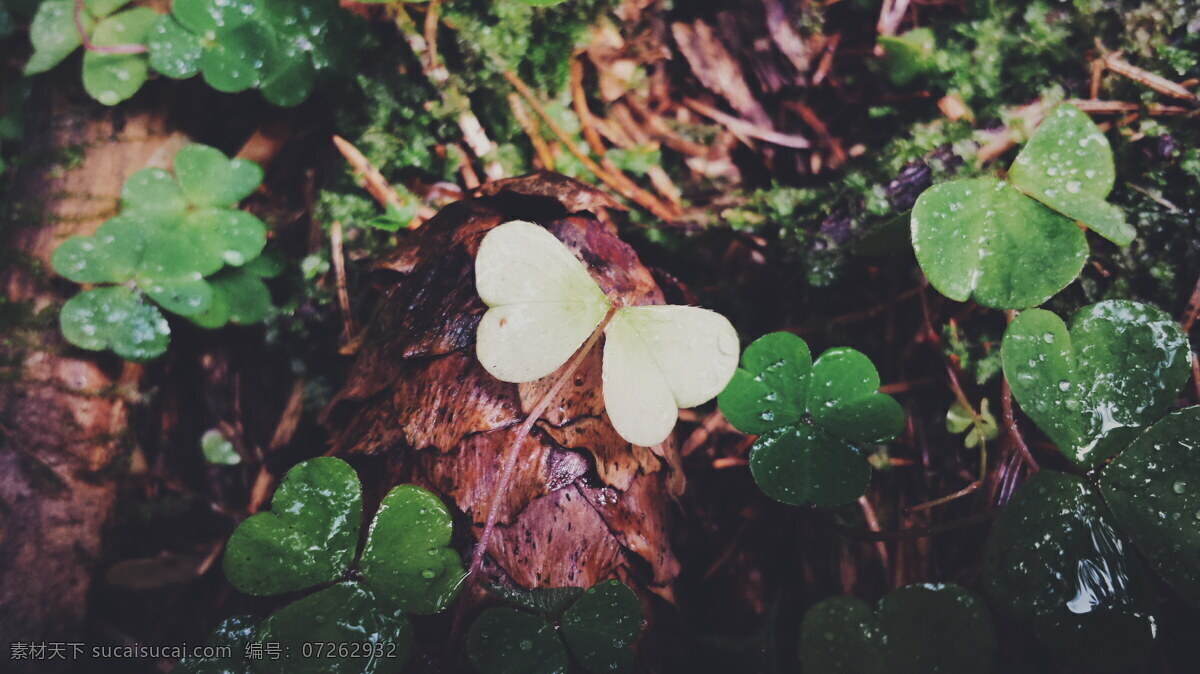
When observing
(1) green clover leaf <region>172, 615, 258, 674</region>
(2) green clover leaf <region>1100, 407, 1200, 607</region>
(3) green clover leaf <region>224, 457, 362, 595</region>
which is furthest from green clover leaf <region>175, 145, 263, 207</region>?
(2) green clover leaf <region>1100, 407, 1200, 607</region>

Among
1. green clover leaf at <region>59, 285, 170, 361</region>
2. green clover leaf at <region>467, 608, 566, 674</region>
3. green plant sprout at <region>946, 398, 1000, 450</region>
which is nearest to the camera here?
green clover leaf at <region>467, 608, 566, 674</region>

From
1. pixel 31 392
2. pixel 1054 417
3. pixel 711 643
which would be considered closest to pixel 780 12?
pixel 1054 417

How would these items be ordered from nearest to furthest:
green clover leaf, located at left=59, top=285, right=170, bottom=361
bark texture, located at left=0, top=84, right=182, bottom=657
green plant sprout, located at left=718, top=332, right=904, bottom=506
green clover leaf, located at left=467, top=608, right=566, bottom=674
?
green clover leaf, located at left=467, top=608, right=566, bottom=674 < green plant sprout, located at left=718, top=332, right=904, bottom=506 < bark texture, located at left=0, top=84, right=182, bottom=657 < green clover leaf, located at left=59, top=285, right=170, bottom=361

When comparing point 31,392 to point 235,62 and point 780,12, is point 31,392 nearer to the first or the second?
point 235,62

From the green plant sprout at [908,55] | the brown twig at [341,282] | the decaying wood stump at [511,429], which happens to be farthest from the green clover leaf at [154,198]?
the green plant sprout at [908,55]

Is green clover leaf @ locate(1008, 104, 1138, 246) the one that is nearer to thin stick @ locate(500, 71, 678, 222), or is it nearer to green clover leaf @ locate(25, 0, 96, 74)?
thin stick @ locate(500, 71, 678, 222)

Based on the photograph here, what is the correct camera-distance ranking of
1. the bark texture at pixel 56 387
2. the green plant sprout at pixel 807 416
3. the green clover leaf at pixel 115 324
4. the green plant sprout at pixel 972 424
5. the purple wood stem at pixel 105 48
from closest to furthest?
the green plant sprout at pixel 807 416 < the green plant sprout at pixel 972 424 < the bark texture at pixel 56 387 < the green clover leaf at pixel 115 324 < the purple wood stem at pixel 105 48

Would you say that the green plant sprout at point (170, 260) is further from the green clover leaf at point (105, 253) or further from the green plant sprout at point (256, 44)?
the green plant sprout at point (256, 44)
